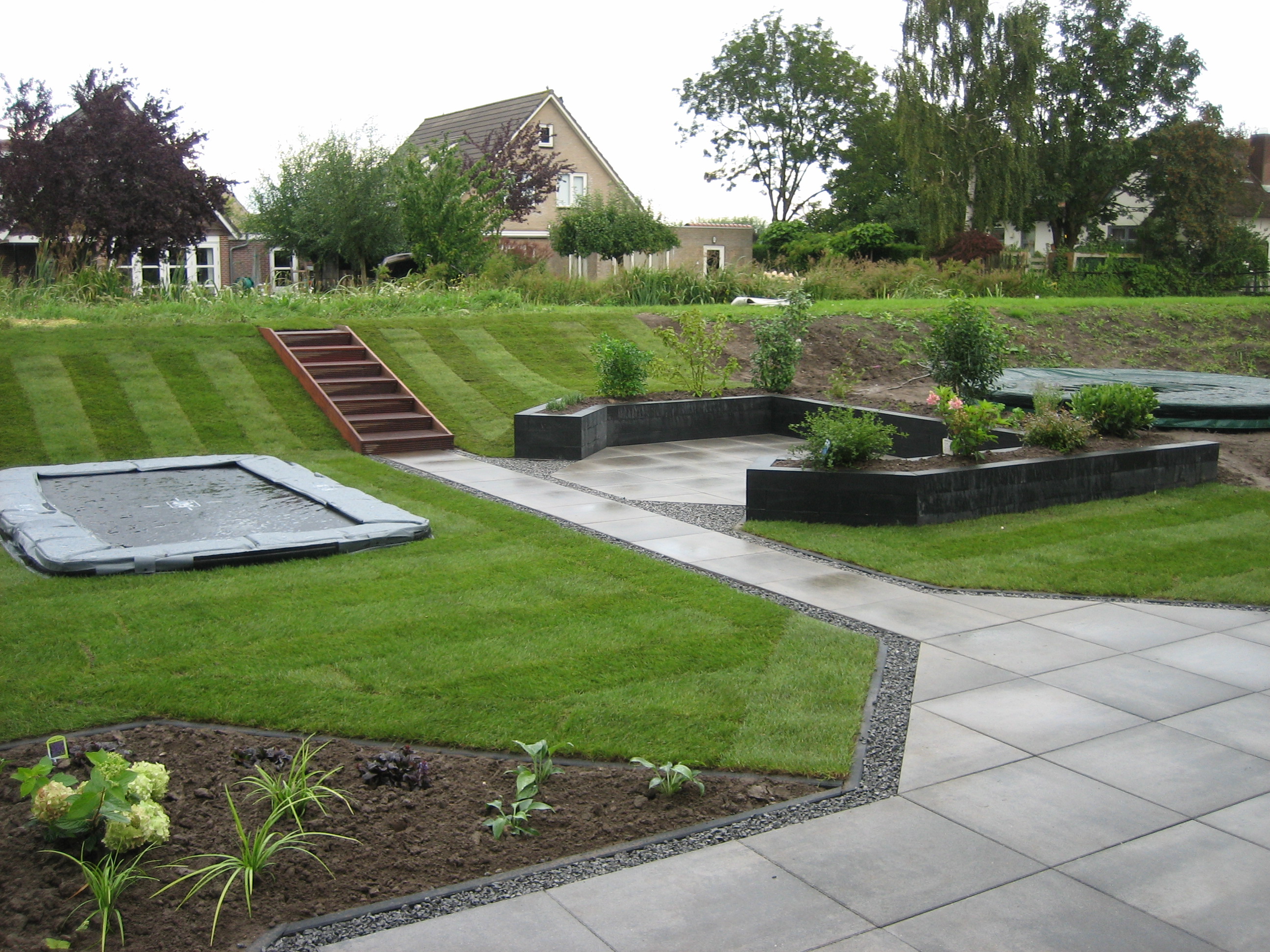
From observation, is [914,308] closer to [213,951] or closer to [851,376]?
[851,376]

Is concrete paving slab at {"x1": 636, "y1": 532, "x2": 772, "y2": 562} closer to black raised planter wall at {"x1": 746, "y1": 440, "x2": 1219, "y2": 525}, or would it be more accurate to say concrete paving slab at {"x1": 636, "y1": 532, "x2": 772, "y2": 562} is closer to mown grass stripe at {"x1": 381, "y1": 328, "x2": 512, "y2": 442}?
black raised planter wall at {"x1": 746, "y1": 440, "x2": 1219, "y2": 525}

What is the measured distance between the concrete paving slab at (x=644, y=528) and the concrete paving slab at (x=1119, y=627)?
2.84 meters

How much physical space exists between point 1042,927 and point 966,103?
125 ft

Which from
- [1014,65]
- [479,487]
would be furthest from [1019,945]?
[1014,65]

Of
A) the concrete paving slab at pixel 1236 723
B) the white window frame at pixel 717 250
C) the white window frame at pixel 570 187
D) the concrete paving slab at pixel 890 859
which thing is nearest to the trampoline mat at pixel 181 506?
the concrete paving slab at pixel 890 859

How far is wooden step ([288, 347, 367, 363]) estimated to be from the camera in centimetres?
1424

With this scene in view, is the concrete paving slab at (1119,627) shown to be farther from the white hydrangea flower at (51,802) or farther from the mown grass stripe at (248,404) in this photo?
the mown grass stripe at (248,404)

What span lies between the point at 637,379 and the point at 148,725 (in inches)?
348

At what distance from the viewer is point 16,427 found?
36.9ft

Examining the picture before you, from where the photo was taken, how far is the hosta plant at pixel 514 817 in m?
3.56

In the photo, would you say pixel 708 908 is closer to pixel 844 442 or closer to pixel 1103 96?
pixel 844 442

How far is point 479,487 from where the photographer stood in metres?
9.75

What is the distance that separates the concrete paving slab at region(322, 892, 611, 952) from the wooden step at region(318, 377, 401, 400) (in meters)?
10.8

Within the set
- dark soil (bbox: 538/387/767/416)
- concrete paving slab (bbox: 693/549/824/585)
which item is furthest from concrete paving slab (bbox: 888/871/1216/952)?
dark soil (bbox: 538/387/767/416)
